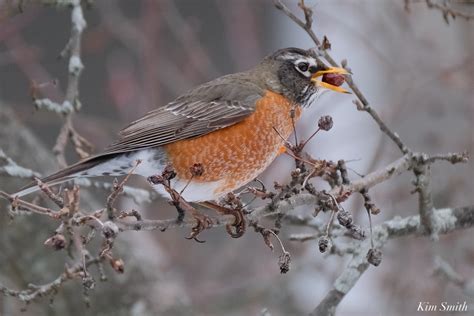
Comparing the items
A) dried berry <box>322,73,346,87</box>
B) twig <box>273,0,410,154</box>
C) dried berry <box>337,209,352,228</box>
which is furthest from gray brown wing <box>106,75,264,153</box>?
dried berry <box>337,209,352,228</box>

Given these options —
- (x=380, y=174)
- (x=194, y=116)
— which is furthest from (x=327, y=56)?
(x=194, y=116)

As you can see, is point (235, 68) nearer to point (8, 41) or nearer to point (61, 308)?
point (8, 41)

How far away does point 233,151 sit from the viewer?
4.13 metres

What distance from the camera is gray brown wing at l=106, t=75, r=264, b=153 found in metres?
4.18

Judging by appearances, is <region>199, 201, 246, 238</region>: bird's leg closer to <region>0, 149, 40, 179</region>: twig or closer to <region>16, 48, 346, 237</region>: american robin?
<region>16, 48, 346, 237</region>: american robin

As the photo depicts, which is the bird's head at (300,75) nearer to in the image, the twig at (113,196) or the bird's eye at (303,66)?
the bird's eye at (303,66)

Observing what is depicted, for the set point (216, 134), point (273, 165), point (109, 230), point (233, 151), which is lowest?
point (109, 230)

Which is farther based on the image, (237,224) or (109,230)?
(237,224)

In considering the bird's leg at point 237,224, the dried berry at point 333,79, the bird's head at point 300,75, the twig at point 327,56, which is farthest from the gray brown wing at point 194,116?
the twig at point 327,56

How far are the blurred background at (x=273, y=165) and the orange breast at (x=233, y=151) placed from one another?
3.37 feet

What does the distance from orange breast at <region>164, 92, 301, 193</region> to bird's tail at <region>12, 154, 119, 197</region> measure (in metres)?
0.34

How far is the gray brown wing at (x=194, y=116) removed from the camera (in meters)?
4.18

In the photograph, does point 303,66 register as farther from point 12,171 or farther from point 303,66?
point 12,171

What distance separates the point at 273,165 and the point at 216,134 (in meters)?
2.48
